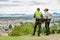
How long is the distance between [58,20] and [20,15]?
7.49 feet

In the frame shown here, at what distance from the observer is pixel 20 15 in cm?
1733

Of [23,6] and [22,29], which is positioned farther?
[23,6]

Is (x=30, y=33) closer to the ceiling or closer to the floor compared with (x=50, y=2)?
closer to the floor

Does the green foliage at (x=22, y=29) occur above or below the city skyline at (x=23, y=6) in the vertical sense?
below

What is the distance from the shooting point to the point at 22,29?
1669cm

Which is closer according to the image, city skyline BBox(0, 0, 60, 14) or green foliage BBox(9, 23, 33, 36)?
green foliage BBox(9, 23, 33, 36)

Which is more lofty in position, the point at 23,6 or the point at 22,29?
the point at 23,6

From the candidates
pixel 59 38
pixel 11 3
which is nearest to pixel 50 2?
pixel 11 3

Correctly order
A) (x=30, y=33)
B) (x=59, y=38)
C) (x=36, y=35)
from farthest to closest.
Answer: (x=30, y=33)
(x=36, y=35)
(x=59, y=38)

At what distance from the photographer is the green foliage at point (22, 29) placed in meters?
16.5

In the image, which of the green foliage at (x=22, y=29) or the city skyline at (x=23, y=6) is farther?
the city skyline at (x=23, y=6)

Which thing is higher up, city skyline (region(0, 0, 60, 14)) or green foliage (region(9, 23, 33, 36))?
city skyline (region(0, 0, 60, 14))

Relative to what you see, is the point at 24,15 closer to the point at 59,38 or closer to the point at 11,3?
the point at 11,3

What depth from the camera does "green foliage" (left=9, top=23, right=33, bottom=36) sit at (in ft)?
54.2
